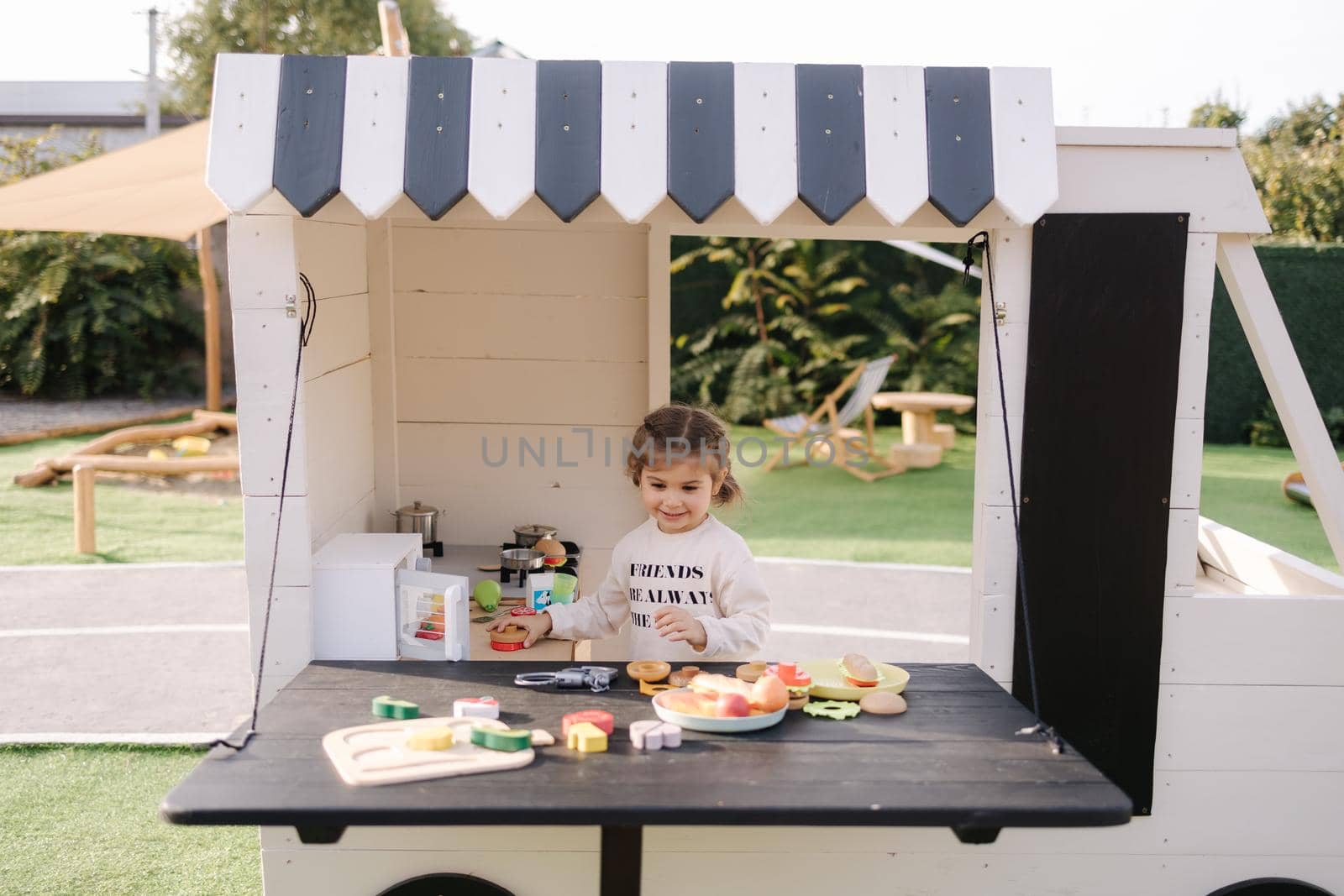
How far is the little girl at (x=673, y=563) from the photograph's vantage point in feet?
10.3

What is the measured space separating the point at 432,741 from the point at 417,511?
230 cm

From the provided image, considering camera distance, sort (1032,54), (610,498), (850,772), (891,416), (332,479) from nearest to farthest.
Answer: (850,772)
(332,479)
(610,498)
(891,416)
(1032,54)

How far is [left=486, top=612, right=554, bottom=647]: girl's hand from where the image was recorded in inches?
124

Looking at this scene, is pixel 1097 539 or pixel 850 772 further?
pixel 1097 539

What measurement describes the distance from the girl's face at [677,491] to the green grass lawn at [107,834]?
71.4 inches

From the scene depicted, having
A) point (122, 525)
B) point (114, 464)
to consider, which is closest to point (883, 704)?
point (114, 464)

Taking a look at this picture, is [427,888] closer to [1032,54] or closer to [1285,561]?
[1285,561]

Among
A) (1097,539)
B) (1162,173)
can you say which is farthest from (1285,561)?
(1162,173)

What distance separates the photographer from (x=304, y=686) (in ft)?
8.40

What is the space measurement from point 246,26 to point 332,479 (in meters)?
21.0

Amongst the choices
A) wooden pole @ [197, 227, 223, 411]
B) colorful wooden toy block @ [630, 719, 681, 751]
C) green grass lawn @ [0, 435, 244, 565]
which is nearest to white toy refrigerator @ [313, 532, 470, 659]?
colorful wooden toy block @ [630, 719, 681, 751]

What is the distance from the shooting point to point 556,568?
4250 millimetres

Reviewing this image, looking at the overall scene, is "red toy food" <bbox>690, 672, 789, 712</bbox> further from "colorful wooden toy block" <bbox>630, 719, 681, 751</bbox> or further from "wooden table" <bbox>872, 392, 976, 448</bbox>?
"wooden table" <bbox>872, 392, 976, 448</bbox>

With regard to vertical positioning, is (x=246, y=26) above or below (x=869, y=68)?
above
